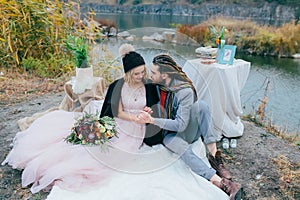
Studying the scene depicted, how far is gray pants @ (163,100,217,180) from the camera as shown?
219cm

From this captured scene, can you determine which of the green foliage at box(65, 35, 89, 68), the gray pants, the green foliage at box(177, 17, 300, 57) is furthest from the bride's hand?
the green foliage at box(177, 17, 300, 57)

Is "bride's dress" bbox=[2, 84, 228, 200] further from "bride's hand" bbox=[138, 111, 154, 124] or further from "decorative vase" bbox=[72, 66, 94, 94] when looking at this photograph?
"decorative vase" bbox=[72, 66, 94, 94]

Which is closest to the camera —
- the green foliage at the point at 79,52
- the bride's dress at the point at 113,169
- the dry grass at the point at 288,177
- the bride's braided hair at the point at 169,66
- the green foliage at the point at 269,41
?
the bride's dress at the point at 113,169

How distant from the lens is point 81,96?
2.90 metres

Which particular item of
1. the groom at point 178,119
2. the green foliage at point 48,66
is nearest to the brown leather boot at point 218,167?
the groom at point 178,119

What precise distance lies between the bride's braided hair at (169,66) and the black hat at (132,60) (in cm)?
10

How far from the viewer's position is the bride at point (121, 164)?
6.59 ft

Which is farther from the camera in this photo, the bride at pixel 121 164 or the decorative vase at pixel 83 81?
the decorative vase at pixel 83 81

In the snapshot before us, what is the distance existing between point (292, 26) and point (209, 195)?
37.7ft

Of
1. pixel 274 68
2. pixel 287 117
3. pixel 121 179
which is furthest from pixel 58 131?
pixel 274 68

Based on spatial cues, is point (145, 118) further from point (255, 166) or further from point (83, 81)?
point (255, 166)

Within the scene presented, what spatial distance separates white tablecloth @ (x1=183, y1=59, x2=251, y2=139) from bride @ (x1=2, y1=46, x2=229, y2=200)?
28.0 inches

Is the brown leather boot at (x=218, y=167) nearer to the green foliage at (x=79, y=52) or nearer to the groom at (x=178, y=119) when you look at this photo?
the groom at (x=178, y=119)

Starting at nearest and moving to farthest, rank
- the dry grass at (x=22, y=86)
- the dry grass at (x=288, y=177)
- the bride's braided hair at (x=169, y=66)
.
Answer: the bride's braided hair at (x=169, y=66), the dry grass at (x=288, y=177), the dry grass at (x=22, y=86)
